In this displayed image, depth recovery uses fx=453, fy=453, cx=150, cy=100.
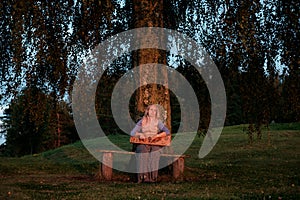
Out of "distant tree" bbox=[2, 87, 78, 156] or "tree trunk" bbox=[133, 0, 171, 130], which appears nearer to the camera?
"tree trunk" bbox=[133, 0, 171, 130]

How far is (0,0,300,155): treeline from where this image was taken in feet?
26.2

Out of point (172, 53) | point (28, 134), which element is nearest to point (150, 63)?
point (172, 53)

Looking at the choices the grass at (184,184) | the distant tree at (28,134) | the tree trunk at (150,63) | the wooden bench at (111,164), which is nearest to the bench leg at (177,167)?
the wooden bench at (111,164)

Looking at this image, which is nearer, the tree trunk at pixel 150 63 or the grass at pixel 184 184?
the grass at pixel 184 184

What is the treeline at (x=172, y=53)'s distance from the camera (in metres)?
7.99

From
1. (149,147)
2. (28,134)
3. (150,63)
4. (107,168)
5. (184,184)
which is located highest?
(150,63)

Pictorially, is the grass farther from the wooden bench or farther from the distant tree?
the distant tree

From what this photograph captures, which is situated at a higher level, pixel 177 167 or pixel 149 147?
pixel 149 147

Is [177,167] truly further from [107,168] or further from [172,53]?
[172,53]

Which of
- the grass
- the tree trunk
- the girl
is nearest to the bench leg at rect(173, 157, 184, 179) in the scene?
the grass

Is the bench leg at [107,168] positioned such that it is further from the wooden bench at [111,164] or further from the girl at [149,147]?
the girl at [149,147]

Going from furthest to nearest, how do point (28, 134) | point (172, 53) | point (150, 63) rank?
point (28, 134) → point (172, 53) → point (150, 63)

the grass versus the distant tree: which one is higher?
the distant tree

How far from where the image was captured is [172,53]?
439 inches
